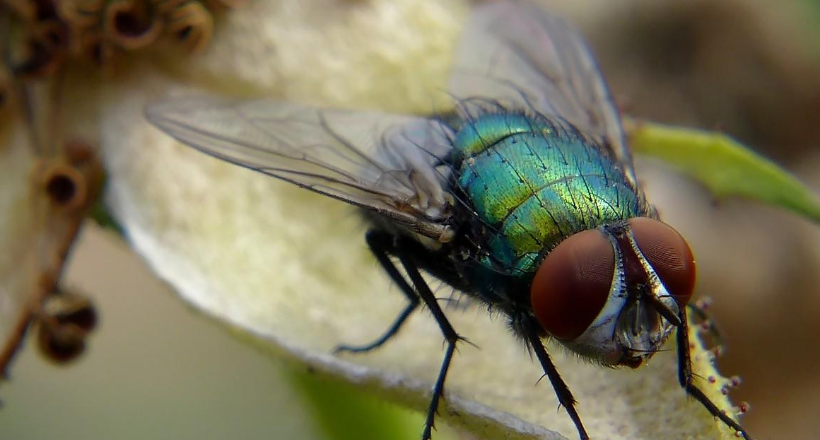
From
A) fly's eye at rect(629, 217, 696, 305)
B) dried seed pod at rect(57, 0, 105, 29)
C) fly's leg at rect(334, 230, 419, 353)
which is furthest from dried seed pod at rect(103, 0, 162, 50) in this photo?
fly's eye at rect(629, 217, 696, 305)

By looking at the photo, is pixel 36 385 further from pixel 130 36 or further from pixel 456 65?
Answer: pixel 456 65

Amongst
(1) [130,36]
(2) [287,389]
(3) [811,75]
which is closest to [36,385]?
(2) [287,389]

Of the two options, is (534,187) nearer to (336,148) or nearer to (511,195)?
(511,195)

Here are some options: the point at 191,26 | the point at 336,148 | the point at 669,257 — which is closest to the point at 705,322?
the point at 669,257

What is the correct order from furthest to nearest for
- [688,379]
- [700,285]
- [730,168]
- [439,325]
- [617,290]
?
[700,285]
[730,168]
[439,325]
[688,379]
[617,290]

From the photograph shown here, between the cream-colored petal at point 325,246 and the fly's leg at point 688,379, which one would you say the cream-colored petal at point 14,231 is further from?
the fly's leg at point 688,379

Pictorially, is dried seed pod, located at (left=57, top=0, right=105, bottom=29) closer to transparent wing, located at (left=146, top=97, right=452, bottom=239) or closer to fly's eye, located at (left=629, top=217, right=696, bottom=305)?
transparent wing, located at (left=146, top=97, right=452, bottom=239)
